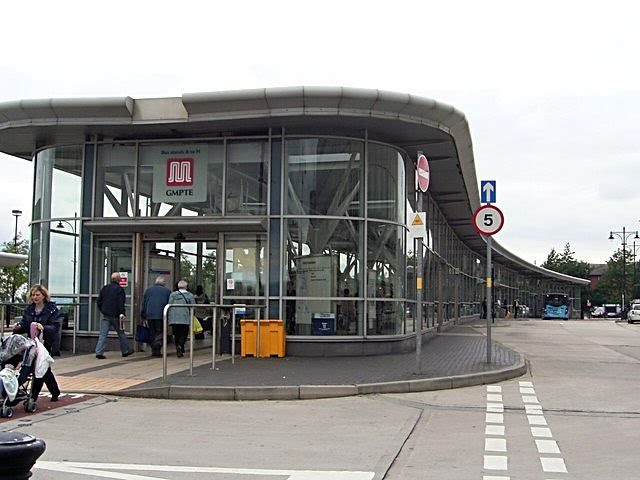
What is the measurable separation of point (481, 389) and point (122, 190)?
8.86 metres

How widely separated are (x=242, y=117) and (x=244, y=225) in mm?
2177

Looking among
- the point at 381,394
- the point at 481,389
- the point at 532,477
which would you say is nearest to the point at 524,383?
the point at 481,389

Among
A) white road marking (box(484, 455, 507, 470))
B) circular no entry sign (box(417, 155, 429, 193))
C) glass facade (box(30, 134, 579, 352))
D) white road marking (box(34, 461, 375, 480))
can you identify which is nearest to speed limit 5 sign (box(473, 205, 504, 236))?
glass facade (box(30, 134, 579, 352))

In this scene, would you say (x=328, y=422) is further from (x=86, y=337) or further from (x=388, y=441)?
(x=86, y=337)

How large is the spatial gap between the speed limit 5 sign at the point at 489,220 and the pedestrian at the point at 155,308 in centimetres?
635

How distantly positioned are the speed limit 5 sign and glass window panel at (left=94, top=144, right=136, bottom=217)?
7.39 meters

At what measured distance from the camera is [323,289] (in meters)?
15.6

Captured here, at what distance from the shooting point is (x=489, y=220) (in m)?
14.9

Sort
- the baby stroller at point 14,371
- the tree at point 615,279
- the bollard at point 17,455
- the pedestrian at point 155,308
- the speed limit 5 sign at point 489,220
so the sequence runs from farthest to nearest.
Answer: the tree at point 615,279, the pedestrian at point 155,308, the speed limit 5 sign at point 489,220, the baby stroller at point 14,371, the bollard at point 17,455

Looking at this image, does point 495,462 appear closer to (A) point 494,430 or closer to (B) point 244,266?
(A) point 494,430

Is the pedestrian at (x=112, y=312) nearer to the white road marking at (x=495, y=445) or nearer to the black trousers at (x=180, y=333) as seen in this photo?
the black trousers at (x=180, y=333)

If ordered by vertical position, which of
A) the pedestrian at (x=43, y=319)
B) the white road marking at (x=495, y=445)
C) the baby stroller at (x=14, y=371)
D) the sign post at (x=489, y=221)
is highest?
the sign post at (x=489, y=221)

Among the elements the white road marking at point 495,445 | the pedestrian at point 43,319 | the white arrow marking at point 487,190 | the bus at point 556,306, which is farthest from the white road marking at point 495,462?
the bus at point 556,306

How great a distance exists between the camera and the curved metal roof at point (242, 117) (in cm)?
1443
